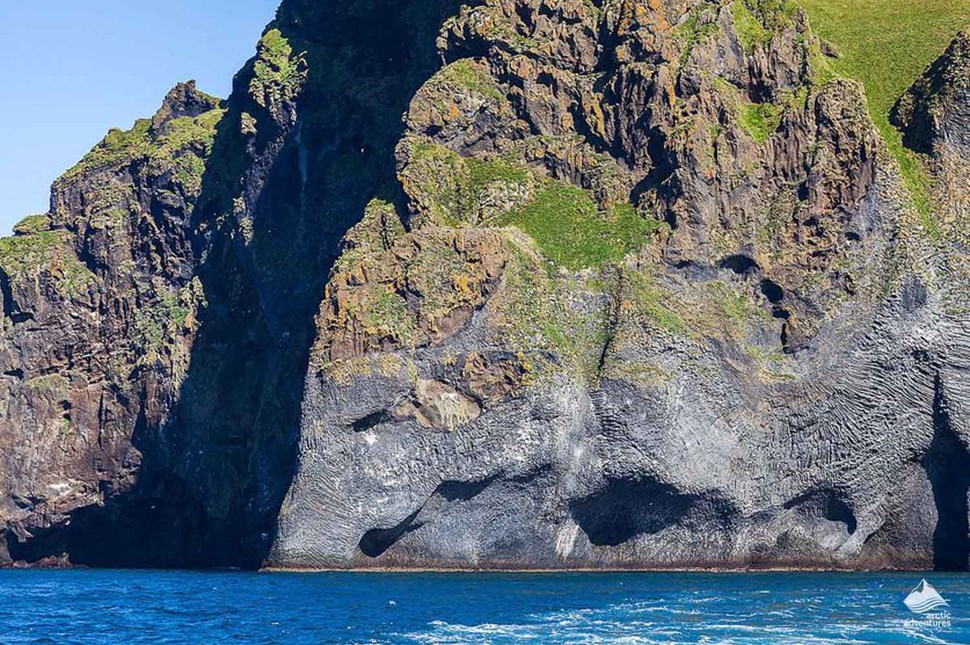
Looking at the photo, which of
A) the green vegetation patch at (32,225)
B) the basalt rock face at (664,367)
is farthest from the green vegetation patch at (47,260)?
the basalt rock face at (664,367)

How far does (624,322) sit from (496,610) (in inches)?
1076

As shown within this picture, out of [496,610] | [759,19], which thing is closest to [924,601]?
[496,610]

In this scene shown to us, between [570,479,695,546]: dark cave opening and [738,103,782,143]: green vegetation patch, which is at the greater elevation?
[738,103,782,143]: green vegetation patch

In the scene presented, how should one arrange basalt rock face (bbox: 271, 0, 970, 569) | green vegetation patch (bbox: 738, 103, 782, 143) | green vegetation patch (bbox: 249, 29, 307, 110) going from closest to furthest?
basalt rock face (bbox: 271, 0, 970, 569), green vegetation patch (bbox: 738, 103, 782, 143), green vegetation patch (bbox: 249, 29, 307, 110)

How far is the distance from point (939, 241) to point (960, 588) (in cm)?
2280

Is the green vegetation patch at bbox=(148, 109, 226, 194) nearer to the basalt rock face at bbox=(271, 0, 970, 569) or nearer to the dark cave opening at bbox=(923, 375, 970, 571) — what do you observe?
the basalt rock face at bbox=(271, 0, 970, 569)

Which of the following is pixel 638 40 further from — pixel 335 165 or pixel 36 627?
pixel 36 627

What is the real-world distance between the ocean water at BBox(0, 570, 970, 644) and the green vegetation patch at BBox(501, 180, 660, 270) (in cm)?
1808

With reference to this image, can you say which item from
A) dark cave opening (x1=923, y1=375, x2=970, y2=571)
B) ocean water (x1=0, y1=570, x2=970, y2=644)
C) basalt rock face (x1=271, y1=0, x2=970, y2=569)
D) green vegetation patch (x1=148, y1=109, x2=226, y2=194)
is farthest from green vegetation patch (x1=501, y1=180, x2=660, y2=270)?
green vegetation patch (x1=148, y1=109, x2=226, y2=194)

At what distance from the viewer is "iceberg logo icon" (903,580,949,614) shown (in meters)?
52.3

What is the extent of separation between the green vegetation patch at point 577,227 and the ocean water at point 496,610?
18076mm

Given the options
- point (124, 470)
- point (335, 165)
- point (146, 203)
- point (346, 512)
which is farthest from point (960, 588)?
point (146, 203)

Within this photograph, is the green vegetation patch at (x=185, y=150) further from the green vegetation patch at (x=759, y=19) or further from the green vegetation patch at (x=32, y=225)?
the green vegetation patch at (x=759, y=19)

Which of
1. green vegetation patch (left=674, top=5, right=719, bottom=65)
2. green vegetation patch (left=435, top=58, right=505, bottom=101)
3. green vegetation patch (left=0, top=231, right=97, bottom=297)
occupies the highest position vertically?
green vegetation patch (left=674, top=5, right=719, bottom=65)
